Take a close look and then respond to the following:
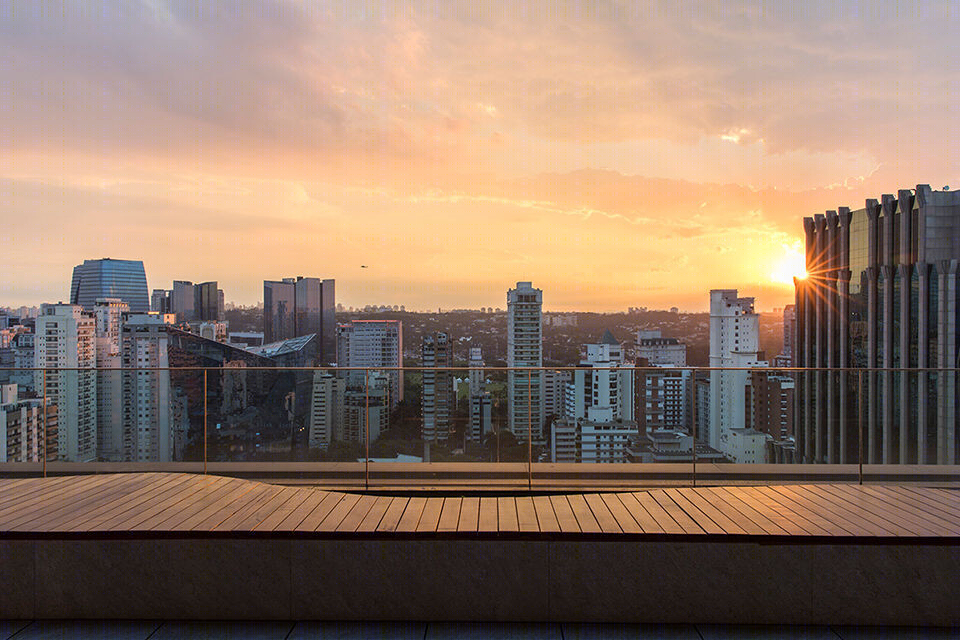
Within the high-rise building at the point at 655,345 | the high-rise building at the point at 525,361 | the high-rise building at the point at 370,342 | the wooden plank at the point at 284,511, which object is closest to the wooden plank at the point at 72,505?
the wooden plank at the point at 284,511

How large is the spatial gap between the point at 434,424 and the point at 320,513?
2050 mm

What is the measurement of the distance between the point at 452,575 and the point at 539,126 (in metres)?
11.8

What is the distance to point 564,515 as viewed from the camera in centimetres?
276

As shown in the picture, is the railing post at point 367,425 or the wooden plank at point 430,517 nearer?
the wooden plank at point 430,517

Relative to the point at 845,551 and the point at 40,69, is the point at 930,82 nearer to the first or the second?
the point at 845,551

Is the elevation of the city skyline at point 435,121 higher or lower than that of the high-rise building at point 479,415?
higher

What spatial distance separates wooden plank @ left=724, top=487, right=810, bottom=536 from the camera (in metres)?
2.52

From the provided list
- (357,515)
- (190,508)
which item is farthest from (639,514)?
(190,508)

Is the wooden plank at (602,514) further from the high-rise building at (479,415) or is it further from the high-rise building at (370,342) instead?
the high-rise building at (370,342)

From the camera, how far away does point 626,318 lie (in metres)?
16.0

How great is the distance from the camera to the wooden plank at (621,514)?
254 cm

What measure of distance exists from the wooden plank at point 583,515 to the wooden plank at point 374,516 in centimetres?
88

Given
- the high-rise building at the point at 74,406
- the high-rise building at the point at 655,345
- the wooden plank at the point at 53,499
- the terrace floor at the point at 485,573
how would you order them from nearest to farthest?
the terrace floor at the point at 485,573 → the wooden plank at the point at 53,499 → the high-rise building at the point at 74,406 → the high-rise building at the point at 655,345

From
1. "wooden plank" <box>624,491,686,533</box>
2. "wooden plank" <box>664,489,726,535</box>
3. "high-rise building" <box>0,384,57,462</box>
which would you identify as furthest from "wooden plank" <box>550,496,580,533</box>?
"high-rise building" <box>0,384,57,462</box>
